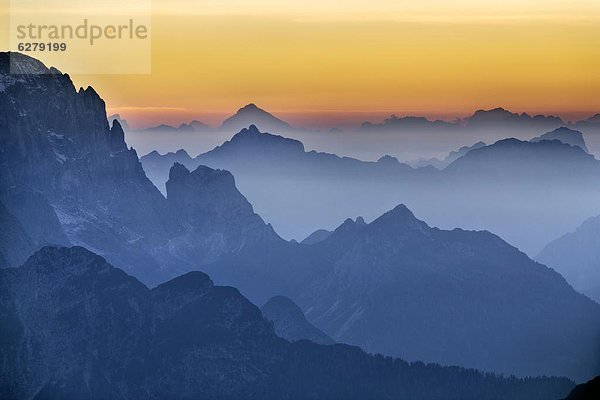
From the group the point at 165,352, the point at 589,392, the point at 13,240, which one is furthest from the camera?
the point at 13,240

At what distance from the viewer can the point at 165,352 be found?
172000 millimetres

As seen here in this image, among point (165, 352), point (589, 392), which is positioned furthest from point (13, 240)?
point (589, 392)

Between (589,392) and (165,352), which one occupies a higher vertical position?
(589,392)

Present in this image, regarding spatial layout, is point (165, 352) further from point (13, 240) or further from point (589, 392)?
point (589, 392)

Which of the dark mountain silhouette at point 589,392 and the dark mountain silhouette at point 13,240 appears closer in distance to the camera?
the dark mountain silhouette at point 589,392

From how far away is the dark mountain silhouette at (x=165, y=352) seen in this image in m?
166

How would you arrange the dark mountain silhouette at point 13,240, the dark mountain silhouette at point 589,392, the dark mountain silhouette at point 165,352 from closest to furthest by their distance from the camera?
the dark mountain silhouette at point 589,392 → the dark mountain silhouette at point 165,352 → the dark mountain silhouette at point 13,240

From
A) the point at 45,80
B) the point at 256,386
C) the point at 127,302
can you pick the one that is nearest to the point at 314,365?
the point at 256,386

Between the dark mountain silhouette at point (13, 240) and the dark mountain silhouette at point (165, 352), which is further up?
the dark mountain silhouette at point (13, 240)

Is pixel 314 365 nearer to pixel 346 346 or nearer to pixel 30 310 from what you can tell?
pixel 346 346

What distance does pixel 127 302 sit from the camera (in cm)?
17875

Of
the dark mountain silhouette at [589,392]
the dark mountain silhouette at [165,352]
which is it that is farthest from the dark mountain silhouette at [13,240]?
the dark mountain silhouette at [589,392]

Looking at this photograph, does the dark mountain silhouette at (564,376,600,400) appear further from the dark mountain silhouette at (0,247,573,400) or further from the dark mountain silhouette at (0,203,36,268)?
the dark mountain silhouette at (0,203,36,268)

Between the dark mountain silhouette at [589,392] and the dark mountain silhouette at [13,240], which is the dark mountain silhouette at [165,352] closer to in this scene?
the dark mountain silhouette at [13,240]
